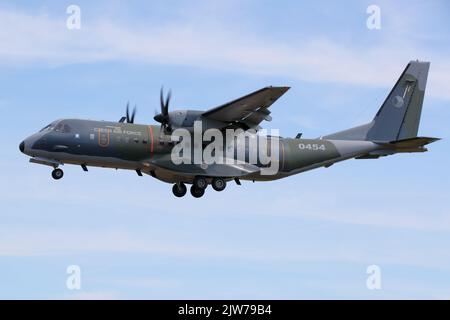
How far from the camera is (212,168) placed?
33.6 metres

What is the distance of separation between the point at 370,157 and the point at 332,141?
1.80 metres

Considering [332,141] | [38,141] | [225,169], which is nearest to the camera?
[38,141]

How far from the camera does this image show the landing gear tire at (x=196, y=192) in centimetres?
3400

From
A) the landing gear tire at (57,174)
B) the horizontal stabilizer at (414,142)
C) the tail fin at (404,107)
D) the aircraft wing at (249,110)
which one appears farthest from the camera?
the tail fin at (404,107)

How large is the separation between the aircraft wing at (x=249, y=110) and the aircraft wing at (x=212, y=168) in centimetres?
161

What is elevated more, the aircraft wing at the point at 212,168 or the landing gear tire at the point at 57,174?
the aircraft wing at the point at 212,168

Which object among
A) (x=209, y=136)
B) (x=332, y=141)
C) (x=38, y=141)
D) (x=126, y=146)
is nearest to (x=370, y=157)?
(x=332, y=141)

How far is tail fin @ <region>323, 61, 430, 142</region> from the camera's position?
3669 cm

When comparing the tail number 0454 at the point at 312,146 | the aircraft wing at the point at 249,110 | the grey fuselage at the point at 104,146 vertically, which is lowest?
the grey fuselage at the point at 104,146

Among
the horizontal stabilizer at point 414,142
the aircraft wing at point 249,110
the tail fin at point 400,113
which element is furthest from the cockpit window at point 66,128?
the horizontal stabilizer at point 414,142

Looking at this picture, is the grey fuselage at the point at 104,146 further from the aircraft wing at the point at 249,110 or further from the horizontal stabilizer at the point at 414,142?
the horizontal stabilizer at the point at 414,142

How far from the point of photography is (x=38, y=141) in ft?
104

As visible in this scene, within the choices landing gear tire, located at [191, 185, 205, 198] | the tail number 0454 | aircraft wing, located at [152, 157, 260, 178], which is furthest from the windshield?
the tail number 0454

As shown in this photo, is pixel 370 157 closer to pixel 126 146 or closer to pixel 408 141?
pixel 408 141
